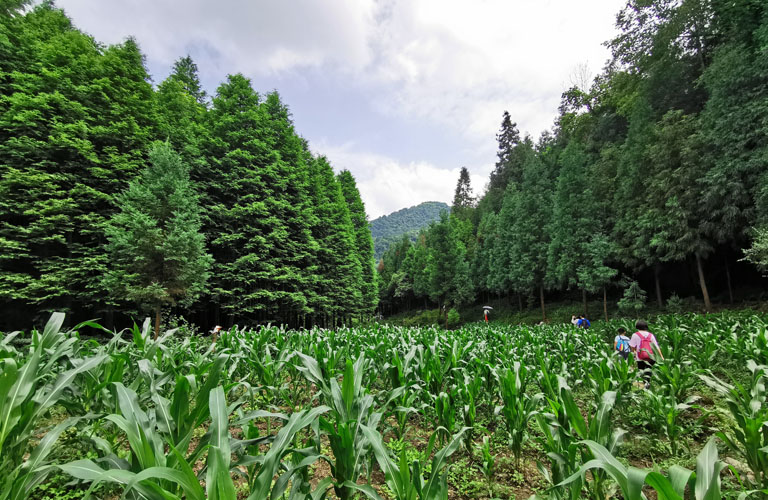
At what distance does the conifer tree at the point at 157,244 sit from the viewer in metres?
10.1

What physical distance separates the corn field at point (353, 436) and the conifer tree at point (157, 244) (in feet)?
25.6

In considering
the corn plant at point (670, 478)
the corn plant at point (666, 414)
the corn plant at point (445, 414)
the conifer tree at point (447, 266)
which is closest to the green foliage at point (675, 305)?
the conifer tree at point (447, 266)

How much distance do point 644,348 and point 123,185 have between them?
18587 millimetres

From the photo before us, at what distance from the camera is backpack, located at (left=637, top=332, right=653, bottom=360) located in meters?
4.91

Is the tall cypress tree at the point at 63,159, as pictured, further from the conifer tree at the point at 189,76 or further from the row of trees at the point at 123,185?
the conifer tree at the point at 189,76

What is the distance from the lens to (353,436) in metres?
1.83

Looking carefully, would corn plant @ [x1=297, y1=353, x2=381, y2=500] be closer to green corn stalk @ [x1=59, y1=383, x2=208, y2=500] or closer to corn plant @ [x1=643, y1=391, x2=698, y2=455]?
green corn stalk @ [x1=59, y1=383, x2=208, y2=500]

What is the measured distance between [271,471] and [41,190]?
52.1 ft

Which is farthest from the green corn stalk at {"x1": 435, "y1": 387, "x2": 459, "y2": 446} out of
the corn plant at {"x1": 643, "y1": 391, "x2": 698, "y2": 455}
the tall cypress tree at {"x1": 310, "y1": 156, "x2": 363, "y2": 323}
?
the tall cypress tree at {"x1": 310, "y1": 156, "x2": 363, "y2": 323}

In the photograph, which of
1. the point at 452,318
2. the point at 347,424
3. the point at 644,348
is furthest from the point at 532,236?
the point at 347,424

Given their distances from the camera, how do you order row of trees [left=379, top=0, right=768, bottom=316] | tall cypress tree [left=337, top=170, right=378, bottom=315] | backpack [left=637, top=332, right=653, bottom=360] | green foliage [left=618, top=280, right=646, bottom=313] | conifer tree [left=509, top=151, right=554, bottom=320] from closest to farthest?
backpack [left=637, top=332, right=653, bottom=360]
row of trees [left=379, top=0, right=768, bottom=316]
green foliage [left=618, top=280, right=646, bottom=313]
conifer tree [left=509, top=151, right=554, bottom=320]
tall cypress tree [left=337, top=170, right=378, bottom=315]

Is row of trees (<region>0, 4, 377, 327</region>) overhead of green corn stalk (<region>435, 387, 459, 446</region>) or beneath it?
Answer: overhead

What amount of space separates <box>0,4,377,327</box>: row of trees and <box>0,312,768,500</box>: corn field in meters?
9.30

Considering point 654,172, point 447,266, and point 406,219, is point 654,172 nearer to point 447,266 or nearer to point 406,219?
point 447,266
